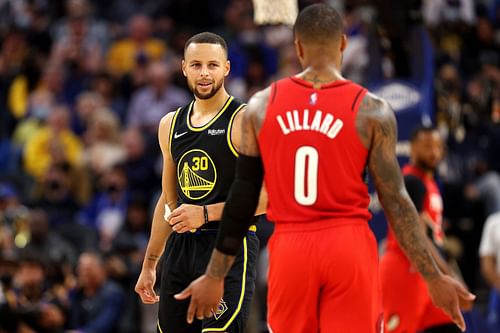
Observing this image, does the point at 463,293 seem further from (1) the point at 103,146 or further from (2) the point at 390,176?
(1) the point at 103,146

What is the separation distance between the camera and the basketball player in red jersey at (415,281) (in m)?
8.72

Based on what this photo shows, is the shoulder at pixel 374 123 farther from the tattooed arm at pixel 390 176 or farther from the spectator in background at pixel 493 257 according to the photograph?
the spectator in background at pixel 493 257

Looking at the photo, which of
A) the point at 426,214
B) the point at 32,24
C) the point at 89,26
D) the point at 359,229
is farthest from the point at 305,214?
the point at 32,24

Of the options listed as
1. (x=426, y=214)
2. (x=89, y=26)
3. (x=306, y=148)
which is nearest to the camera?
(x=306, y=148)

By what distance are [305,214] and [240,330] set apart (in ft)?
5.13

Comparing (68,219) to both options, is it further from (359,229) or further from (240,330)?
(359,229)

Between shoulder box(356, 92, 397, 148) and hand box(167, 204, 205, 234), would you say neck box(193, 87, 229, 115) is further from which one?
shoulder box(356, 92, 397, 148)

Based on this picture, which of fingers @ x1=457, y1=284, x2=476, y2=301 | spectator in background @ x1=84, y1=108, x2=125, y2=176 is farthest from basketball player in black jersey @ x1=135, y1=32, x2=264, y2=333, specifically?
spectator in background @ x1=84, y1=108, x2=125, y2=176

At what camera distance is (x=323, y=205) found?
5.46 metres

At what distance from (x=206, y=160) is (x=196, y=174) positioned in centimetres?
12

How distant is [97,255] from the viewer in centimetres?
1330

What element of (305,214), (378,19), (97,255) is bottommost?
(97,255)

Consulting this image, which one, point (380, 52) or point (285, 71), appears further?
point (285, 71)

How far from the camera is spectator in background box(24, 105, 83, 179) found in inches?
637
